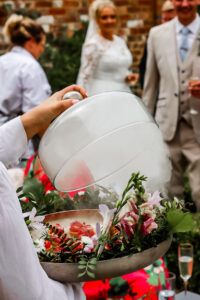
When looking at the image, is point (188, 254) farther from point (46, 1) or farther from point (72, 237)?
point (46, 1)

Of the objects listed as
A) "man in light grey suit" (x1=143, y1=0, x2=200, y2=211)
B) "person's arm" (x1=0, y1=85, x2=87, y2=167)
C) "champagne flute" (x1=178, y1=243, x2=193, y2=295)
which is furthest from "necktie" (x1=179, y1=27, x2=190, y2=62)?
"person's arm" (x1=0, y1=85, x2=87, y2=167)

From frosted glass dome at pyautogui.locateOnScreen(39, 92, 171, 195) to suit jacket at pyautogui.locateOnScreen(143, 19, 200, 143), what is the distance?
70.9 inches

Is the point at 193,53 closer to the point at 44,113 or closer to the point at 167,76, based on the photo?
the point at 167,76

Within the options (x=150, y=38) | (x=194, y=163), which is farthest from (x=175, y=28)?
(x=194, y=163)

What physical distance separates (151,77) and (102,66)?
0.75m

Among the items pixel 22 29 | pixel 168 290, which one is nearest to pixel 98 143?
pixel 168 290

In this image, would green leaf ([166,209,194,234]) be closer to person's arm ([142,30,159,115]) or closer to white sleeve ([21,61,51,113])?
white sleeve ([21,61,51,113])

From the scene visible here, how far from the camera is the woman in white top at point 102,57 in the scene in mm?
3709

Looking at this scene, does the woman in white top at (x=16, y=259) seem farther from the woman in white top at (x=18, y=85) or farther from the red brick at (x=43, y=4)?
the red brick at (x=43, y=4)

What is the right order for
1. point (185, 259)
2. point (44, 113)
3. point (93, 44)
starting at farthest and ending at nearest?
point (93, 44), point (185, 259), point (44, 113)

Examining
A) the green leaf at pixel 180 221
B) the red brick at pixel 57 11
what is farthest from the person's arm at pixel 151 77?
the green leaf at pixel 180 221

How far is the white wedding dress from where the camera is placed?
12.1ft

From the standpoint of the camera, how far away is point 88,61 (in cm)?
371

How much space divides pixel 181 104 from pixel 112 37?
1.21 metres
